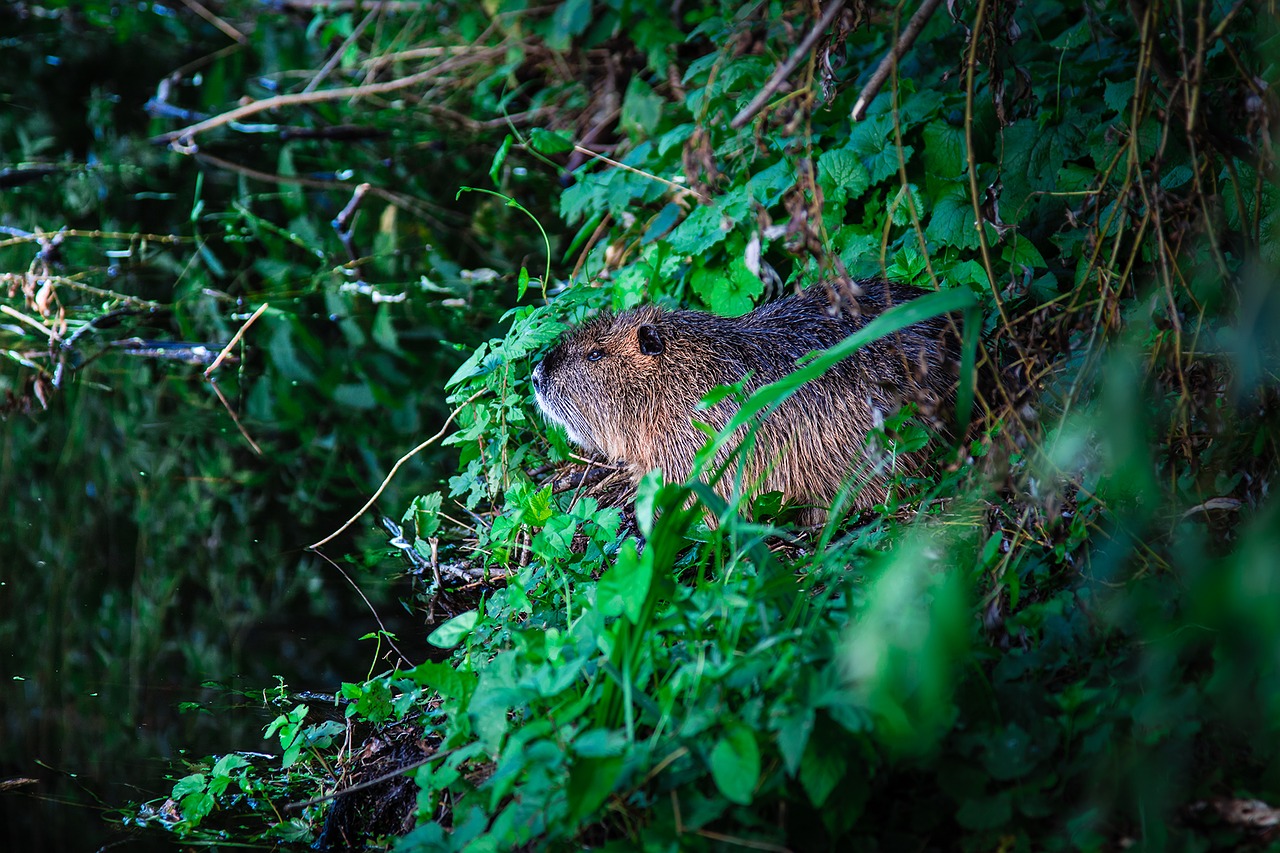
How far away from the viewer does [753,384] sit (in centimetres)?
293

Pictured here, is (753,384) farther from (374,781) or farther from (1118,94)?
(374,781)

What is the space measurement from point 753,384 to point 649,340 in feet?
1.09

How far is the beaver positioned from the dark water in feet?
2.45

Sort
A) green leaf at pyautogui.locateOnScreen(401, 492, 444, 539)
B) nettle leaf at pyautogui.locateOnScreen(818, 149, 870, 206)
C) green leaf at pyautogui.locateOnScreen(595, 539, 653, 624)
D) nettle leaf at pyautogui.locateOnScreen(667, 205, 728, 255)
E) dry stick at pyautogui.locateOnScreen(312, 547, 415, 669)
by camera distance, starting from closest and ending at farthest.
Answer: green leaf at pyautogui.locateOnScreen(595, 539, 653, 624)
dry stick at pyautogui.locateOnScreen(312, 547, 415, 669)
green leaf at pyautogui.locateOnScreen(401, 492, 444, 539)
nettle leaf at pyautogui.locateOnScreen(818, 149, 870, 206)
nettle leaf at pyautogui.locateOnScreen(667, 205, 728, 255)

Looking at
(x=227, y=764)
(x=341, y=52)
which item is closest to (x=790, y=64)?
(x=227, y=764)

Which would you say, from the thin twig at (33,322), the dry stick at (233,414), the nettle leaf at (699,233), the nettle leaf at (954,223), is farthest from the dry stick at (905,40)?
the thin twig at (33,322)

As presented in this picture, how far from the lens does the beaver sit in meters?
2.83

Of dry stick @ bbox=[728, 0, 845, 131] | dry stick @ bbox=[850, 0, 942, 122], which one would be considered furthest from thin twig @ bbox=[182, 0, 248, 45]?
dry stick @ bbox=[728, 0, 845, 131]

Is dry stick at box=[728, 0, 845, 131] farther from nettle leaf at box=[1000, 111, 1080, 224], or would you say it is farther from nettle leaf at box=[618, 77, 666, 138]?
nettle leaf at box=[618, 77, 666, 138]

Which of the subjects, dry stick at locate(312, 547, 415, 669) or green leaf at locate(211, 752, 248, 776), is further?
dry stick at locate(312, 547, 415, 669)

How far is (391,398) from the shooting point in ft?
14.0

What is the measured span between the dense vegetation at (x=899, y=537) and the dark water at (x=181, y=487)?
63mm

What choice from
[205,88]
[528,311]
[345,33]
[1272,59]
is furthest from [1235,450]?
[205,88]

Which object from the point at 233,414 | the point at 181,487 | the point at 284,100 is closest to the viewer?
the point at 181,487
